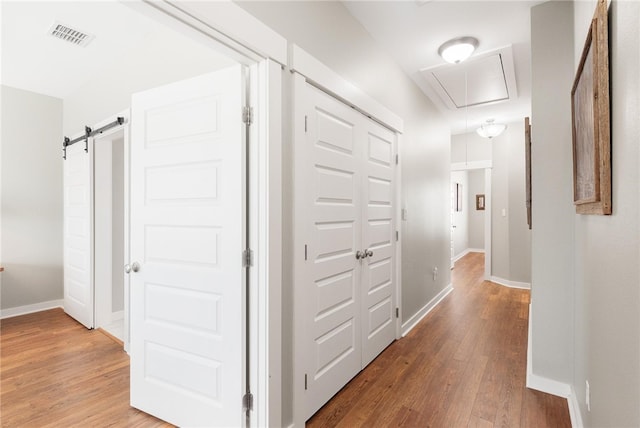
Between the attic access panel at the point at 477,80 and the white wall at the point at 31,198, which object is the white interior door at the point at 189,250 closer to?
the attic access panel at the point at 477,80

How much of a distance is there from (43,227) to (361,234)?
427cm

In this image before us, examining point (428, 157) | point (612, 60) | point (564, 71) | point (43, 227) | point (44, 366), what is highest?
point (564, 71)

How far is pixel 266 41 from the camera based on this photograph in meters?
1.52

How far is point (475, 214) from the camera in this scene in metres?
9.41

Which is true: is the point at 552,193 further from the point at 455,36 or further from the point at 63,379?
the point at 63,379

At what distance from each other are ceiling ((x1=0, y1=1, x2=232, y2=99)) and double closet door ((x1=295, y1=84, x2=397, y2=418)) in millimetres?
785

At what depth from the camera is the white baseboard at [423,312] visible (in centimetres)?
326

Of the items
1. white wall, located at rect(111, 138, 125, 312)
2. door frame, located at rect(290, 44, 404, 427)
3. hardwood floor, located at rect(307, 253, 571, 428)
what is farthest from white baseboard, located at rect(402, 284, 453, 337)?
white wall, located at rect(111, 138, 125, 312)

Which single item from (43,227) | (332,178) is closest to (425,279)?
(332,178)

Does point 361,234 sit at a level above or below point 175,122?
below

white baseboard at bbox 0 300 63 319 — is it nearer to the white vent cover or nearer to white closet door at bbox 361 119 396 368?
the white vent cover

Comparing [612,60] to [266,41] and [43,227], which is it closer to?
[266,41]

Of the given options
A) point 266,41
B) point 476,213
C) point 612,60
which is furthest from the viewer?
point 476,213

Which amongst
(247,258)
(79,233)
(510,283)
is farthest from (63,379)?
(510,283)
